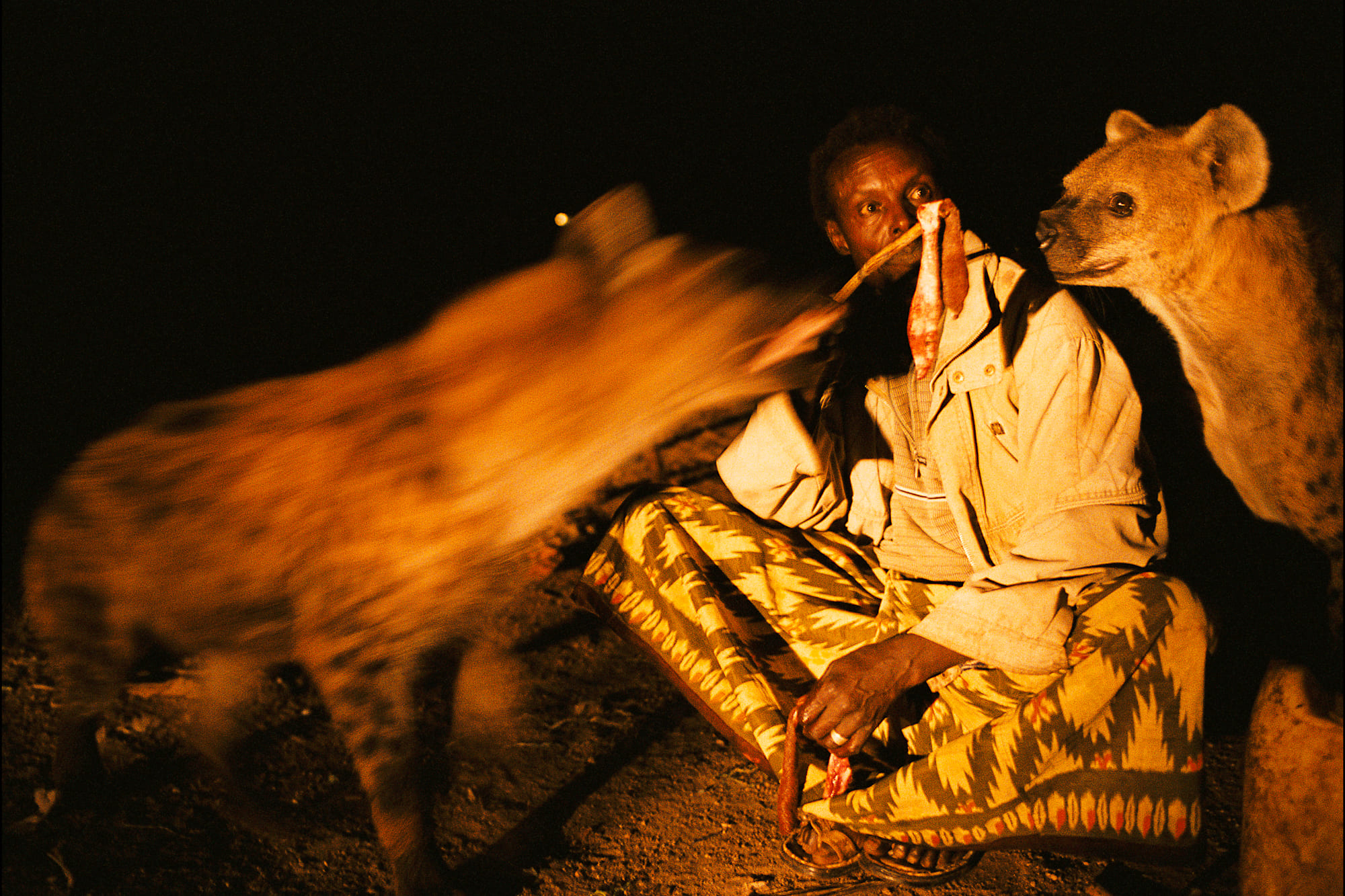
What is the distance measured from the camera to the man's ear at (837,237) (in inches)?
71.5

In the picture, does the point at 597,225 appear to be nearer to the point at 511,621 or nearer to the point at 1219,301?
the point at 1219,301

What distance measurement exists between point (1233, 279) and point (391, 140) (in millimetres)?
3823

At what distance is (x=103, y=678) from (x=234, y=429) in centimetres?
77

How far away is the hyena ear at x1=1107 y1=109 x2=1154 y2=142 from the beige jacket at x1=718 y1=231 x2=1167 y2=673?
29 cm

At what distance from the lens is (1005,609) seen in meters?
1.30

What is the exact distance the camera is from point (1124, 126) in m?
1.40

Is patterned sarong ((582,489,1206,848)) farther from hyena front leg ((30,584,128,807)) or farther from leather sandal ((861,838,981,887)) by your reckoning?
hyena front leg ((30,584,128,807))

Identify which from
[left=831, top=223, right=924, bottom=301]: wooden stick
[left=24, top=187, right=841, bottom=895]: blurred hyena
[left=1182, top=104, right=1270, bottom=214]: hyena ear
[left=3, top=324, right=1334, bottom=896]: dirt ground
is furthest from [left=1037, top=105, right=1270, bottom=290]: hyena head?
[left=3, top=324, right=1334, bottom=896]: dirt ground

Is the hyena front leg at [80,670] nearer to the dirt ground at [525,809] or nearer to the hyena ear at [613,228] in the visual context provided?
the dirt ground at [525,809]

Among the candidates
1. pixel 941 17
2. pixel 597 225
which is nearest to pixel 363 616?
pixel 597 225

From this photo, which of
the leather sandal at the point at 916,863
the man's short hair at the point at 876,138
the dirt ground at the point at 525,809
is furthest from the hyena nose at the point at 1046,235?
the leather sandal at the point at 916,863

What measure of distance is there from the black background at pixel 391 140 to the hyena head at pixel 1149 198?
2.70 feet

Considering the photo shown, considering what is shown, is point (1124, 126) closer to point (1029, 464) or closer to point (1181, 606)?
point (1029, 464)

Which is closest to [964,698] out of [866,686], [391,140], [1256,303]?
[866,686]
